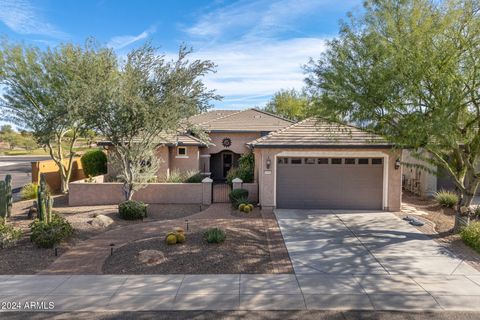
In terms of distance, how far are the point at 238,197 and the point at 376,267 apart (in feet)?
24.7

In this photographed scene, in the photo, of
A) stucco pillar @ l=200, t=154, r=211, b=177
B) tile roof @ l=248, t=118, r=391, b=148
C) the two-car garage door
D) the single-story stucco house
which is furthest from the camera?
stucco pillar @ l=200, t=154, r=211, b=177

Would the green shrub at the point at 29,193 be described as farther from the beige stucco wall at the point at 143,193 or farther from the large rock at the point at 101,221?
the large rock at the point at 101,221

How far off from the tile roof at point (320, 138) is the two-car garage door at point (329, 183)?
791 millimetres

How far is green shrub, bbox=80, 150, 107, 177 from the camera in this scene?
2045 centimetres

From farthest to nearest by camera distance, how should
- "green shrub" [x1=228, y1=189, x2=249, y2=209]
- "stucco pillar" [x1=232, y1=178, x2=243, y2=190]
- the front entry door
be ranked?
the front entry door < "stucco pillar" [x1=232, y1=178, x2=243, y2=190] < "green shrub" [x1=228, y1=189, x2=249, y2=209]

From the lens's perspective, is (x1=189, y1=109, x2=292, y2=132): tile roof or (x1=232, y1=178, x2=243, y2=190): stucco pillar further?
(x1=189, y1=109, x2=292, y2=132): tile roof

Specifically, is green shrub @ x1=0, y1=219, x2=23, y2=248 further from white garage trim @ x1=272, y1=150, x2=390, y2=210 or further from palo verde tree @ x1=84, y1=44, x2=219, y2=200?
white garage trim @ x1=272, y1=150, x2=390, y2=210

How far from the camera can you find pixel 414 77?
862 cm

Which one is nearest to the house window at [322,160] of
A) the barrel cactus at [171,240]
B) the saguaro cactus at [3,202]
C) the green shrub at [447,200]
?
the green shrub at [447,200]

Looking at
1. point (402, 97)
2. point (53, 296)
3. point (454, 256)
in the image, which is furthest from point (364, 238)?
point (53, 296)

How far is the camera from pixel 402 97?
914cm

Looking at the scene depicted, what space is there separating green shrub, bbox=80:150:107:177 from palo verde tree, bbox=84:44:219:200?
28.1 ft

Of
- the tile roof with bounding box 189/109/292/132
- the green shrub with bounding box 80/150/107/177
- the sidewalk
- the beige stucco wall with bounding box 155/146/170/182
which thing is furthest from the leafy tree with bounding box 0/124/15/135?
the sidewalk

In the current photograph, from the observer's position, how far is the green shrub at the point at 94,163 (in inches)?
805
